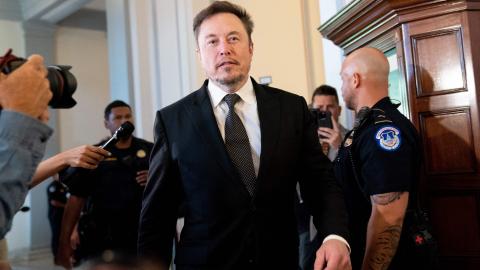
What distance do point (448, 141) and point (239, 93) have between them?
1127 mm

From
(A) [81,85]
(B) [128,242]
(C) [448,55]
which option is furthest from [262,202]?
(A) [81,85]

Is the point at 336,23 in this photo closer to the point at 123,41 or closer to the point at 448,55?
the point at 448,55

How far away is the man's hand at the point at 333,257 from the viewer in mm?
1219

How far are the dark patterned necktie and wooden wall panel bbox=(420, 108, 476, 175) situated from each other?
3.68 ft

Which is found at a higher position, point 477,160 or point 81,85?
point 81,85

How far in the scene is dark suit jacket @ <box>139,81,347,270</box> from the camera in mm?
1334

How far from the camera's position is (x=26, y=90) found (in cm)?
93

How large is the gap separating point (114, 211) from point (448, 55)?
2.06 metres

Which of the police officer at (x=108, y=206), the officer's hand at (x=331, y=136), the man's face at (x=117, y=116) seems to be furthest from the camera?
the man's face at (x=117, y=116)

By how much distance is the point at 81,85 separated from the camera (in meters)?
7.93

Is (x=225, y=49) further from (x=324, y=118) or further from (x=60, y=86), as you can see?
(x=324, y=118)

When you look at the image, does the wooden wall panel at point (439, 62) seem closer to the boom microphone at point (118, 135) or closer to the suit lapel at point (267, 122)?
the suit lapel at point (267, 122)

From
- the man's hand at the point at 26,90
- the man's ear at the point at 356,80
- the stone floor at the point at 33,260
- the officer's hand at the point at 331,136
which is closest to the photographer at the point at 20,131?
the man's hand at the point at 26,90

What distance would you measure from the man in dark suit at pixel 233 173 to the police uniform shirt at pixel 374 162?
247mm
